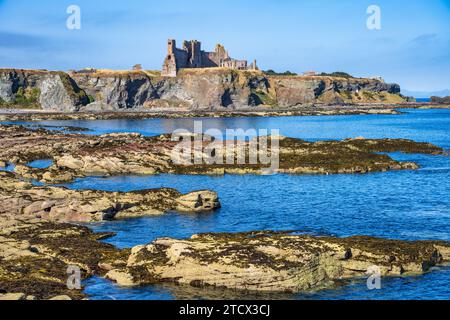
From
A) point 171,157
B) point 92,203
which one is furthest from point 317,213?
point 171,157

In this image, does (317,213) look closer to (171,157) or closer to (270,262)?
(270,262)

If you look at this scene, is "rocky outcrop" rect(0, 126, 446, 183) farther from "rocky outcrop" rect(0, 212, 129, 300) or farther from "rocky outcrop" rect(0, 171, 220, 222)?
"rocky outcrop" rect(0, 212, 129, 300)

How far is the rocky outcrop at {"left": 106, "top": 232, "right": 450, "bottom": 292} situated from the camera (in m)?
24.6

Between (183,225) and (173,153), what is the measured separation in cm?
3215

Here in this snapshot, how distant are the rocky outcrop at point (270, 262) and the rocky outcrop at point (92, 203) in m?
11.5

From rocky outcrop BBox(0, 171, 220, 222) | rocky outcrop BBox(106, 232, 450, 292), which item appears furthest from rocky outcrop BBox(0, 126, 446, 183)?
rocky outcrop BBox(106, 232, 450, 292)

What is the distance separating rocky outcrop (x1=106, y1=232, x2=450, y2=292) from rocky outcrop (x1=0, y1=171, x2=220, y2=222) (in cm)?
1147

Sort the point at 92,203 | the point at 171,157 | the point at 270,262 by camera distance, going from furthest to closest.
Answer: the point at 171,157
the point at 92,203
the point at 270,262

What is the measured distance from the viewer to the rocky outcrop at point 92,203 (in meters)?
37.8

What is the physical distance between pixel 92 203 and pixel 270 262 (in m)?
17.7

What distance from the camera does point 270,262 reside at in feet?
82.4

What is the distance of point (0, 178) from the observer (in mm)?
48469

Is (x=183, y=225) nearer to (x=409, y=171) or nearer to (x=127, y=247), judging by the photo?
(x=127, y=247)
